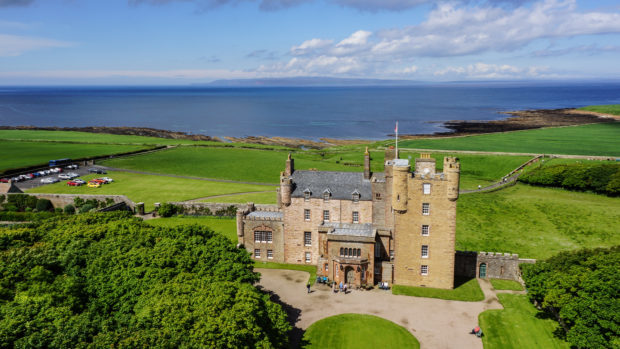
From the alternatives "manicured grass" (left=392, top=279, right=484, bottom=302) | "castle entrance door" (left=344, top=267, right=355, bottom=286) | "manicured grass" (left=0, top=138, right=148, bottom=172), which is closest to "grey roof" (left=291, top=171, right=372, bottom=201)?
"castle entrance door" (left=344, top=267, right=355, bottom=286)

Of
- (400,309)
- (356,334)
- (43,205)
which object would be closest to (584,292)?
(400,309)

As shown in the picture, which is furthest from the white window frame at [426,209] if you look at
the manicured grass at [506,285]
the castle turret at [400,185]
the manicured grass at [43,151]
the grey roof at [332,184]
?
the manicured grass at [43,151]

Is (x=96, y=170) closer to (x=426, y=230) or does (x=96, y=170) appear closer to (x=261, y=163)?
(x=261, y=163)

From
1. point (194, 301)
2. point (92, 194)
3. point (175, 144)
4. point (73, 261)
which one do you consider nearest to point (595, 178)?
point (194, 301)

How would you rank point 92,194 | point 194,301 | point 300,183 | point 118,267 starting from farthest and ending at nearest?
point 92,194 < point 300,183 < point 118,267 < point 194,301

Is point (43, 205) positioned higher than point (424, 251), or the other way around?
point (424, 251)

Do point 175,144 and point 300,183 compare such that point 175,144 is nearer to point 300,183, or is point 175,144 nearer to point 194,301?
point 300,183
